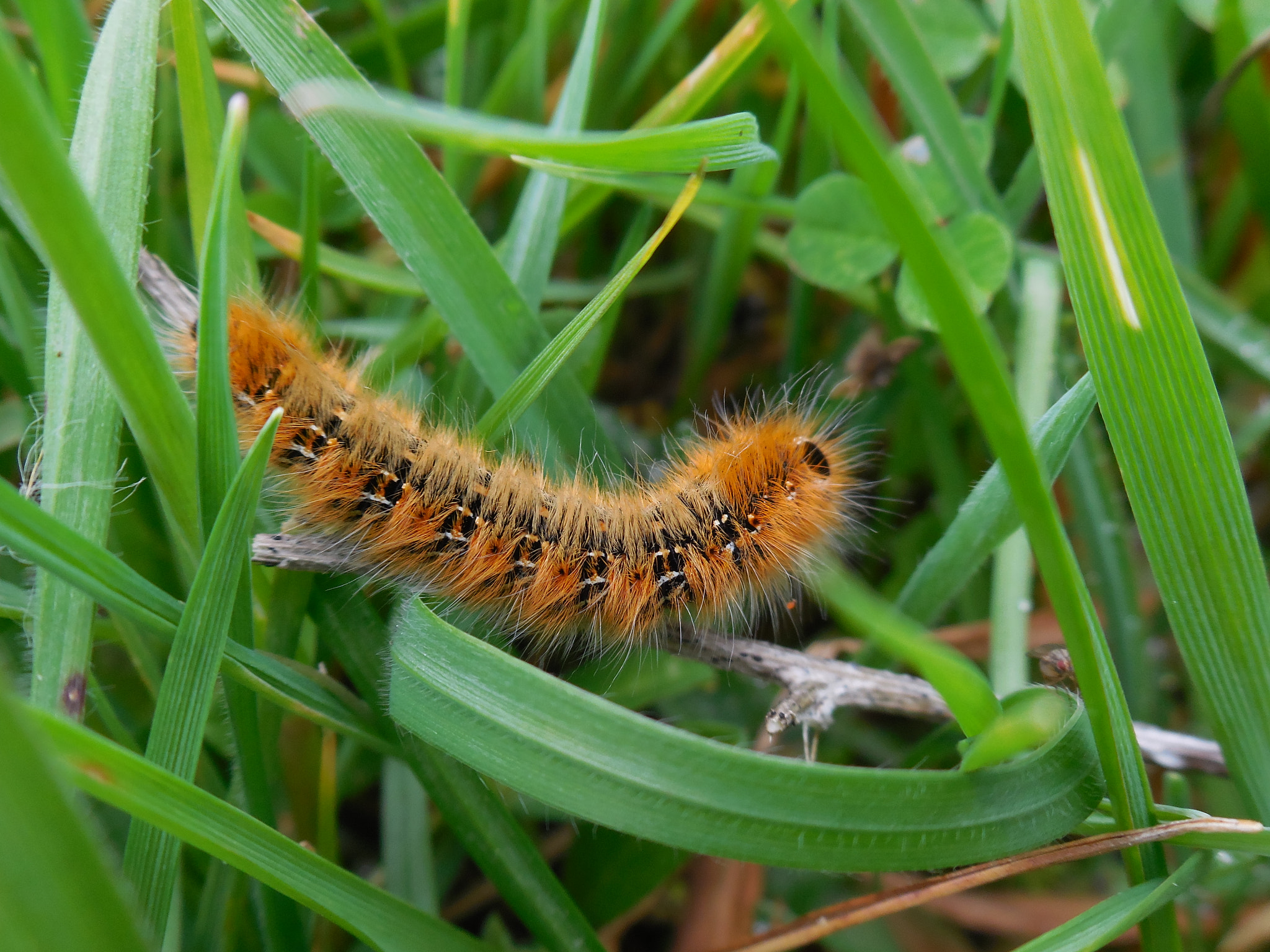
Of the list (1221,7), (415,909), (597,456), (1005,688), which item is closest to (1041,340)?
(1005,688)

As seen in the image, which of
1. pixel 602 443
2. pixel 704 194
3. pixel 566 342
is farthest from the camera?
pixel 704 194

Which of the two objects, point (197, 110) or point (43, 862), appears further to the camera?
point (197, 110)

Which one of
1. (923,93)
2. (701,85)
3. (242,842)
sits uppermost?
(923,93)

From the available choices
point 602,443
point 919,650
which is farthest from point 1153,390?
point 602,443

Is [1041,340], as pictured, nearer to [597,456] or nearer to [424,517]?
[597,456]

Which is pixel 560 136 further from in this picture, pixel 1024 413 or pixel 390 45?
pixel 390 45

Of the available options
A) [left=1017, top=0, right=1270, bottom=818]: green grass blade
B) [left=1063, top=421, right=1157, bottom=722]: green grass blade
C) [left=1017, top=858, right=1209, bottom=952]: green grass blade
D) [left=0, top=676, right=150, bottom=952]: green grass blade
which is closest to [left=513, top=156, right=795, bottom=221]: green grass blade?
[left=1017, top=0, right=1270, bottom=818]: green grass blade

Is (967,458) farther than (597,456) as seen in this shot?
Yes

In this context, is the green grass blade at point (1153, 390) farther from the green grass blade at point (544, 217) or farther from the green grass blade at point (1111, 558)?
the green grass blade at point (544, 217)

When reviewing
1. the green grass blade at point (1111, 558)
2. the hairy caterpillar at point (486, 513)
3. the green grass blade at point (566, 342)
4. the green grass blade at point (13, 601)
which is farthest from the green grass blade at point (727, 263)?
the green grass blade at point (13, 601)
